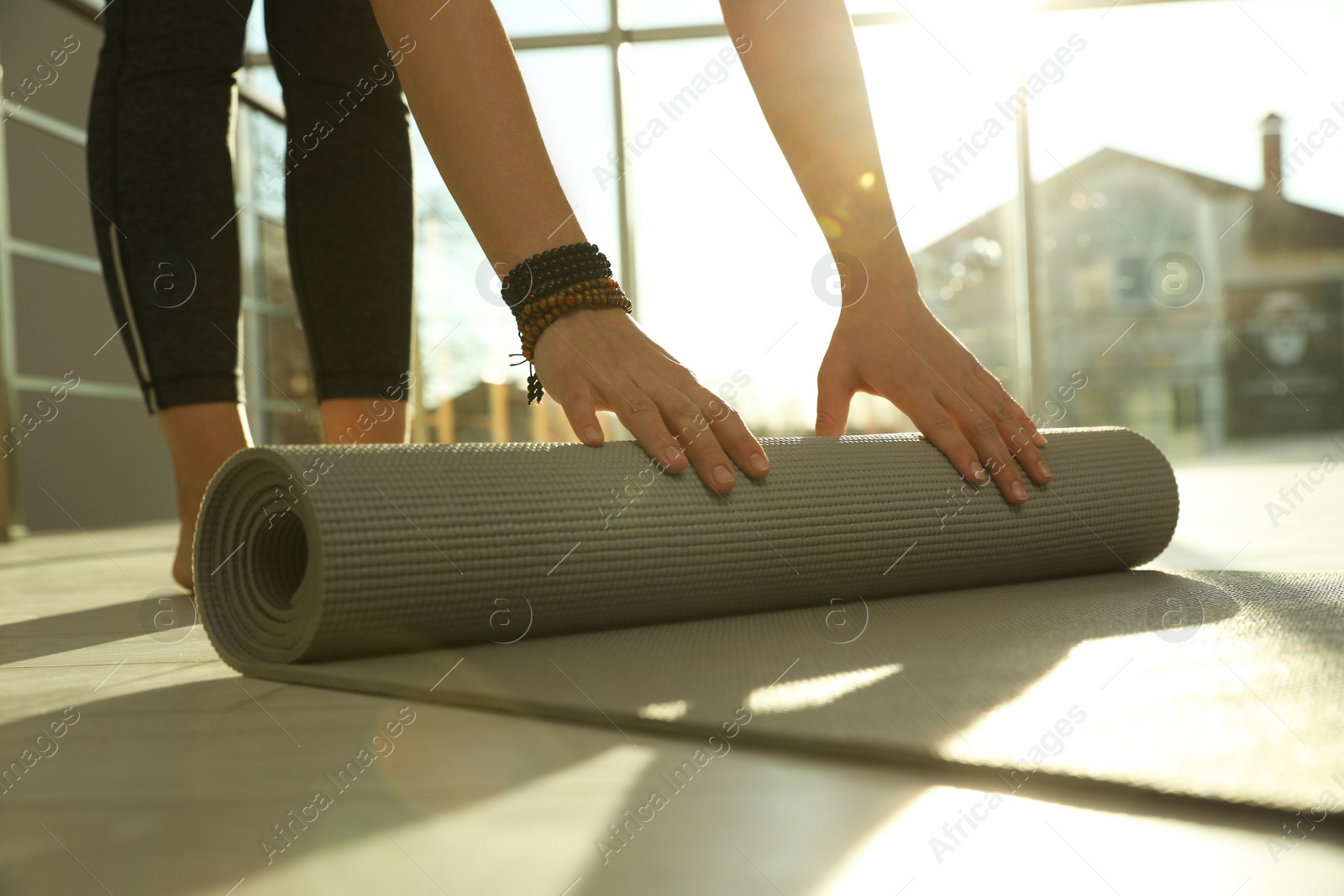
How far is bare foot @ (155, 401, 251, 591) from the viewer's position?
124 centimetres

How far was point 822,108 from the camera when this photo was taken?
1327mm

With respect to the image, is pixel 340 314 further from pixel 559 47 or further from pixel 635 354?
pixel 559 47

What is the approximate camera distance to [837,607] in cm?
104

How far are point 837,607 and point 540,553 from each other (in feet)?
1.06

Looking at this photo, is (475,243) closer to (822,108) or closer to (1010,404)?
(822,108)

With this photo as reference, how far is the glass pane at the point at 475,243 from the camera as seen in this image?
5.12 metres

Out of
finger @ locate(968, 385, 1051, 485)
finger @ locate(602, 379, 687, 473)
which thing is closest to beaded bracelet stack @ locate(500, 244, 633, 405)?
finger @ locate(602, 379, 687, 473)

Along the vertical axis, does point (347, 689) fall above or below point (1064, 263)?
above

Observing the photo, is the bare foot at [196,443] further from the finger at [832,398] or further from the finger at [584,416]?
the finger at [832,398]

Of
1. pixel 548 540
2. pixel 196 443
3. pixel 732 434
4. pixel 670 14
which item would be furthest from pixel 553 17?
pixel 548 540

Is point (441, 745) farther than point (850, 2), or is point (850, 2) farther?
point (850, 2)

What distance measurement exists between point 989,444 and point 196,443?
2.98 ft

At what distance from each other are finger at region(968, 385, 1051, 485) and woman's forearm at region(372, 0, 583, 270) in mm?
466

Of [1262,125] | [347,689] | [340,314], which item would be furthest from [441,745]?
[1262,125]
